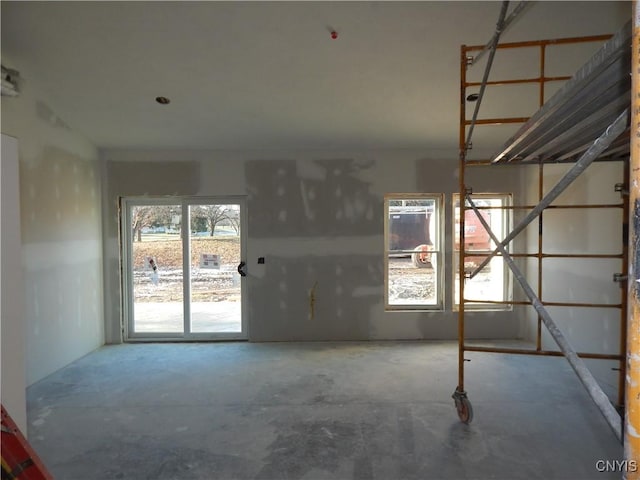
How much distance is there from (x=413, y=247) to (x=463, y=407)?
256cm

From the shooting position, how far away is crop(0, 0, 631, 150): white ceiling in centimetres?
280

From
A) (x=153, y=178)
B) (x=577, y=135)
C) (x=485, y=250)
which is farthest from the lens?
(x=485, y=250)

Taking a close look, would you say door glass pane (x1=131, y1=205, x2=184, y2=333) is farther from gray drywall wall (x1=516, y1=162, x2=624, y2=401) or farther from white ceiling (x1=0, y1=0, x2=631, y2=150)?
gray drywall wall (x1=516, y1=162, x2=624, y2=401)

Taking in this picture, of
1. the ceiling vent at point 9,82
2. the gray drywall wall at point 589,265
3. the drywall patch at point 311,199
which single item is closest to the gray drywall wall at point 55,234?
the ceiling vent at point 9,82

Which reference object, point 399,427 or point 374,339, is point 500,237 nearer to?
point 374,339

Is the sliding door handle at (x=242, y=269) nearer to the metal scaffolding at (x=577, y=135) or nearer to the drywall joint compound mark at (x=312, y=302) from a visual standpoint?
the drywall joint compound mark at (x=312, y=302)

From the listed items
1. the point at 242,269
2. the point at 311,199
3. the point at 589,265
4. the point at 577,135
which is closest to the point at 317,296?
the point at 242,269

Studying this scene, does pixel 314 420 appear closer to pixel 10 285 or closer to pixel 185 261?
pixel 10 285

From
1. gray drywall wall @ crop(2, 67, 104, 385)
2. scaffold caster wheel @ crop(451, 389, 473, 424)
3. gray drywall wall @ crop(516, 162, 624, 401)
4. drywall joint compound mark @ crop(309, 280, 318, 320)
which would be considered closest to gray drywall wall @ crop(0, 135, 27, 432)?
gray drywall wall @ crop(2, 67, 104, 385)

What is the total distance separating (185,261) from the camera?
5.05 metres

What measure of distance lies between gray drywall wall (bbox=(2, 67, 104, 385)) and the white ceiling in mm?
256

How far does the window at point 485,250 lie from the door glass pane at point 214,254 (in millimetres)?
2898

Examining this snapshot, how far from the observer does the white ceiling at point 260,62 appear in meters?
2.80

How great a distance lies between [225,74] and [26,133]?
1.97 metres
